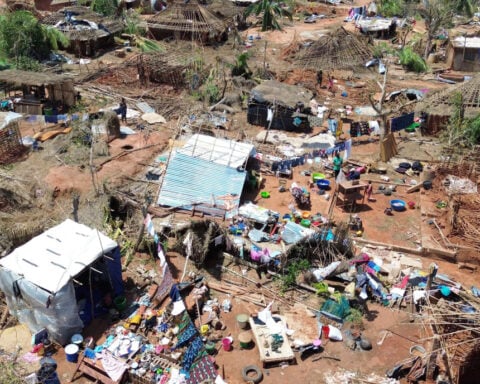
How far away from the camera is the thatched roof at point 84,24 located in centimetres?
2781

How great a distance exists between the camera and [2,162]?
16.9 m

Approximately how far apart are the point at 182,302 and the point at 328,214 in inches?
245

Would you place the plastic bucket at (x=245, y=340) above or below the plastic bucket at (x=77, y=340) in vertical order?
below

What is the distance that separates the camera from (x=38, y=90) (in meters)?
21.3

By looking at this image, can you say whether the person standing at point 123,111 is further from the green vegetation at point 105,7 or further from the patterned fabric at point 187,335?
the green vegetation at point 105,7

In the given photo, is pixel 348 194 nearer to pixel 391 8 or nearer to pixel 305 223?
pixel 305 223

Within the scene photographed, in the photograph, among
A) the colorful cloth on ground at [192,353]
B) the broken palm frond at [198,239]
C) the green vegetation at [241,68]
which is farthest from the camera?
the green vegetation at [241,68]

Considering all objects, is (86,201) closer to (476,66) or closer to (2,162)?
(2,162)

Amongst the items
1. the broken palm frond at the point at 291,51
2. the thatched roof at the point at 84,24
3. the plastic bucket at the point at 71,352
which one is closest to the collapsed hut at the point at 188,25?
the thatched roof at the point at 84,24

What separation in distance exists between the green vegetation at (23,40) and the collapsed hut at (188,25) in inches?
256

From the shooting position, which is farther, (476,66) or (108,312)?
(476,66)

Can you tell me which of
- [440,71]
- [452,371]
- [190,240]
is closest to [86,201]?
[190,240]

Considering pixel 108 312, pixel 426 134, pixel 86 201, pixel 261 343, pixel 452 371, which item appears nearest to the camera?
pixel 452 371

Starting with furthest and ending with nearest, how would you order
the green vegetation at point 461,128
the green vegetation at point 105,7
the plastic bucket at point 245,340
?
the green vegetation at point 105,7 < the green vegetation at point 461,128 < the plastic bucket at point 245,340
